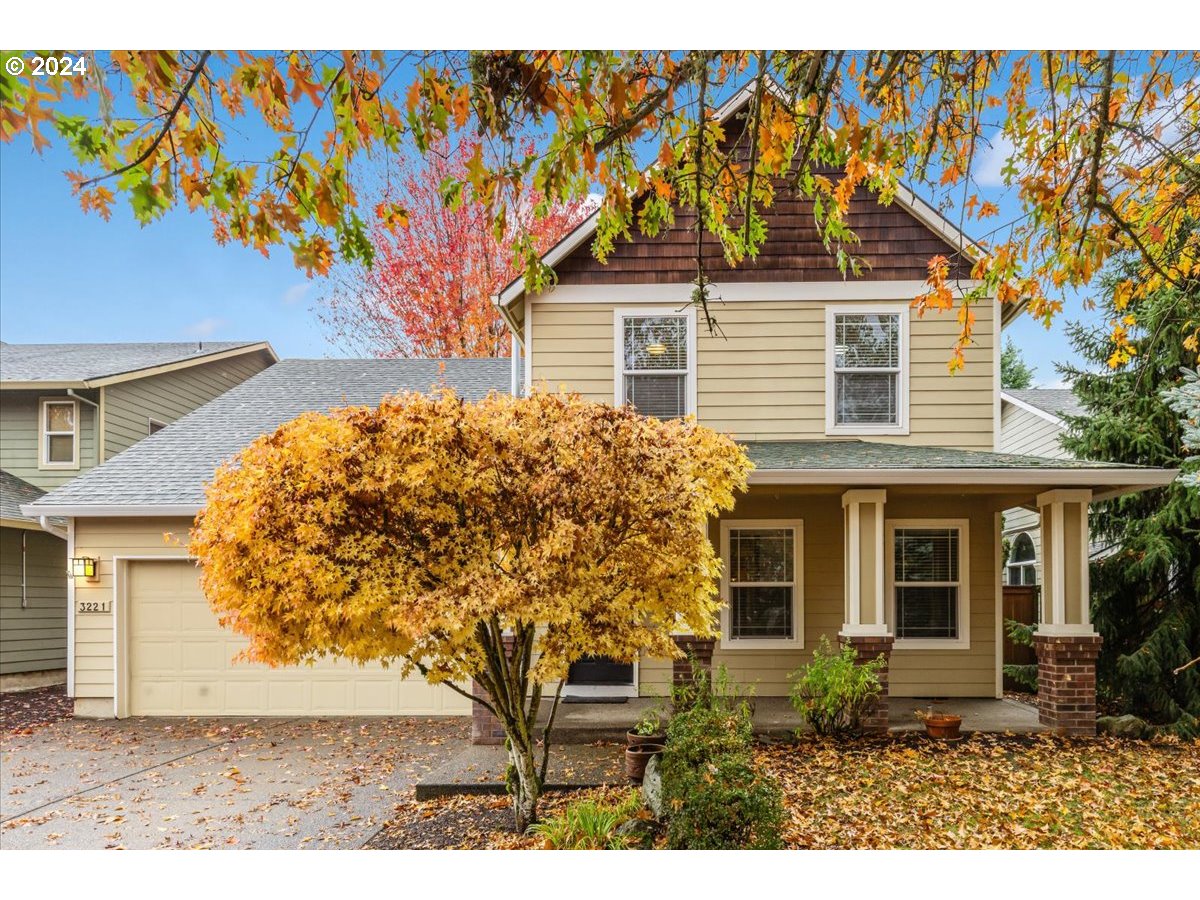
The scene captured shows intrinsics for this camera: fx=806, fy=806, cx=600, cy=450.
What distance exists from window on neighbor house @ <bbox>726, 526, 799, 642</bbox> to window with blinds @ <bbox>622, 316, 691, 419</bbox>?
4.28 feet

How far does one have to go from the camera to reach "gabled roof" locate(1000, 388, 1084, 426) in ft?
30.3

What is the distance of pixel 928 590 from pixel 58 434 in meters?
9.52

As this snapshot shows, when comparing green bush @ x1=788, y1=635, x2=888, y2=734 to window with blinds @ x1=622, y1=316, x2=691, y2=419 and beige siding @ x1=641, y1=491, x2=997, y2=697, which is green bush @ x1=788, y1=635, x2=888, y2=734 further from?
window with blinds @ x1=622, y1=316, x2=691, y2=419

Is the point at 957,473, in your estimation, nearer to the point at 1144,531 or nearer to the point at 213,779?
the point at 1144,531

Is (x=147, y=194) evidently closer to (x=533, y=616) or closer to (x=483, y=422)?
(x=483, y=422)

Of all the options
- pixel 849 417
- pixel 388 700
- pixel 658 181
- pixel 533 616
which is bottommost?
pixel 388 700

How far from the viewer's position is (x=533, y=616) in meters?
3.83

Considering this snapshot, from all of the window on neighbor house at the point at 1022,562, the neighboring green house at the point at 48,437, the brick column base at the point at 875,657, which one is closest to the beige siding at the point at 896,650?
the brick column base at the point at 875,657

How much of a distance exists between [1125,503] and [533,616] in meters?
6.17

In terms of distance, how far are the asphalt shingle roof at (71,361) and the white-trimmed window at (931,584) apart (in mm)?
8547

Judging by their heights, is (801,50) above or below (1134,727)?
above

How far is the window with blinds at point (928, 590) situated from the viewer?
23.8 ft

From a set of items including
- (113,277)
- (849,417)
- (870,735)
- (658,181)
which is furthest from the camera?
(849,417)
